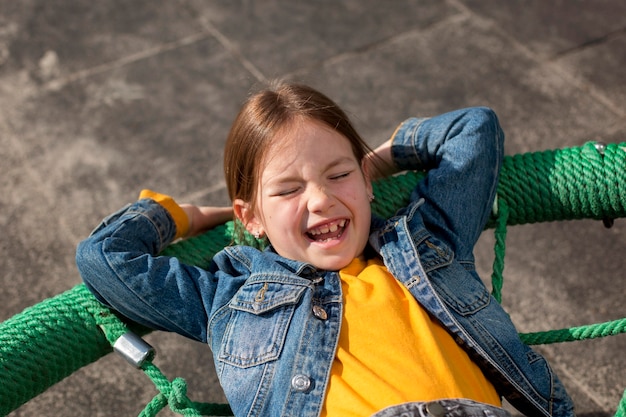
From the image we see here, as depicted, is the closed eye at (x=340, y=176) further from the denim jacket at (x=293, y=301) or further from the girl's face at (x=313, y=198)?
the denim jacket at (x=293, y=301)

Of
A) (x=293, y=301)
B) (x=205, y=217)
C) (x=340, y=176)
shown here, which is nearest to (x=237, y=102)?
(x=205, y=217)

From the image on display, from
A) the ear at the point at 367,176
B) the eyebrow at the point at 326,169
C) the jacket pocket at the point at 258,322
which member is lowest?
the jacket pocket at the point at 258,322

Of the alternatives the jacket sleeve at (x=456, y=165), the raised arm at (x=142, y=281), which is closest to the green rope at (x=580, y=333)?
the jacket sleeve at (x=456, y=165)

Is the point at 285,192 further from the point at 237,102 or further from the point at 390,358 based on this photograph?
the point at 237,102

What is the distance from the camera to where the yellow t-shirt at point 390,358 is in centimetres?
143

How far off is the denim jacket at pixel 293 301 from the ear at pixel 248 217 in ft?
0.19

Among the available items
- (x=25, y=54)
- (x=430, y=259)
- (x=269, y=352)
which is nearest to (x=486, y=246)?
(x=430, y=259)

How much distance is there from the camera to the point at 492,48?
3404 millimetres

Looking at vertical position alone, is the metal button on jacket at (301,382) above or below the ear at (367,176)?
below

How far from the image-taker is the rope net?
1579 millimetres

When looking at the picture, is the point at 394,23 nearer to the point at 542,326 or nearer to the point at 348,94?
the point at 348,94

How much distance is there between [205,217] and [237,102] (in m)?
1.42

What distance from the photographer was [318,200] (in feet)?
5.14

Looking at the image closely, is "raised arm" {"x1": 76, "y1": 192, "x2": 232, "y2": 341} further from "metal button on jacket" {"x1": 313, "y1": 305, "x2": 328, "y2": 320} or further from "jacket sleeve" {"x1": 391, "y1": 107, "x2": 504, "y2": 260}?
"jacket sleeve" {"x1": 391, "y1": 107, "x2": 504, "y2": 260}
